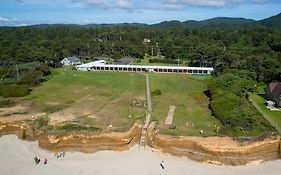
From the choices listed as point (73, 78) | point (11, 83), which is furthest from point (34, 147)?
point (73, 78)

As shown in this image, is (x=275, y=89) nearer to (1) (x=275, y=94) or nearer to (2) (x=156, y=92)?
(1) (x=275, y=94)

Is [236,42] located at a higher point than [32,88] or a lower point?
higher

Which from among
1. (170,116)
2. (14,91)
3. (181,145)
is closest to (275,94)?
(170,116)

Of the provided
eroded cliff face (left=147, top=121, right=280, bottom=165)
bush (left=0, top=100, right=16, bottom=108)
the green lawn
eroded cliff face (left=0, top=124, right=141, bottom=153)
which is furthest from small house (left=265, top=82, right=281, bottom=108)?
bush (left=0, top=100, right=16, bottom=108)

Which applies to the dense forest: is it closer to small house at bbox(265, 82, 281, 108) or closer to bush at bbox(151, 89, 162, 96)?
small house at bbox(265, 82, 281, 108)

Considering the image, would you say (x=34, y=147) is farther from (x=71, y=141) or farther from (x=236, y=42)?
(x=236, y=42)
